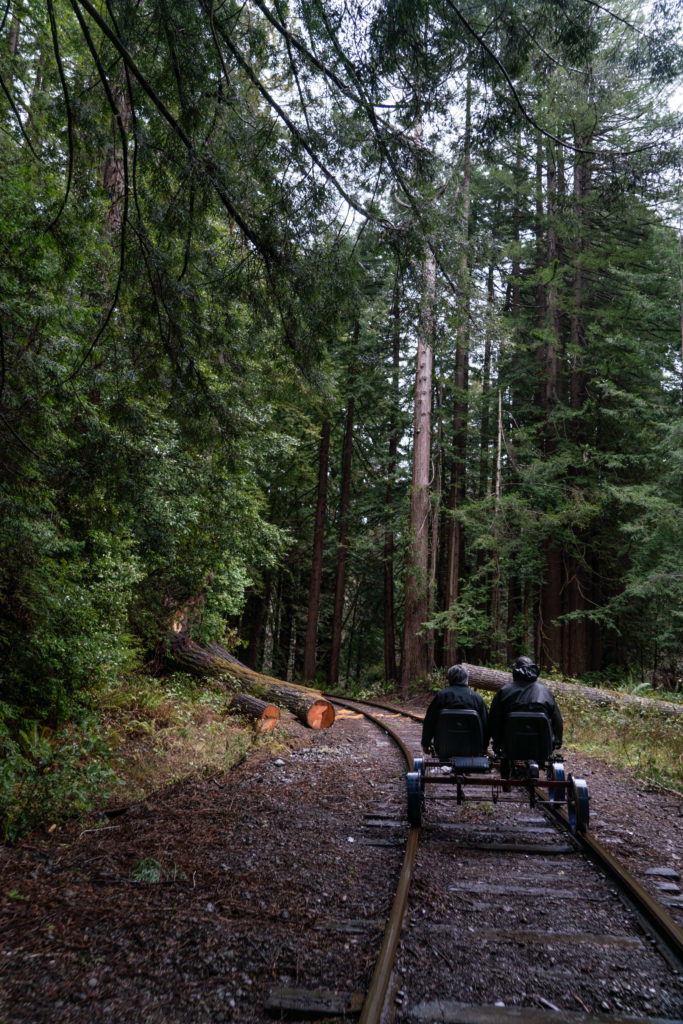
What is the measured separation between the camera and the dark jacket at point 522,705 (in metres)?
5.42

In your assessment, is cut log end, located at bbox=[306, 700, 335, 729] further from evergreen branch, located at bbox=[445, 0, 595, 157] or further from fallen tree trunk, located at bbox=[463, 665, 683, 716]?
evergreen branch, located at bbox=[445, 0, 595, 157]

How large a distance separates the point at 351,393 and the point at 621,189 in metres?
16.2

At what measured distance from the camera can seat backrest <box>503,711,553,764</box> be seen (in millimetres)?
5270

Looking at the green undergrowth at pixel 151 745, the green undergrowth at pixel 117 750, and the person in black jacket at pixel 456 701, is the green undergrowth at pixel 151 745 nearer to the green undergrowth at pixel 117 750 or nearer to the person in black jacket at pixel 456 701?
the green undergrowth at pixel 117 750

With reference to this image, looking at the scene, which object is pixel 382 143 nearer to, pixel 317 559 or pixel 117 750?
pixel 117 750

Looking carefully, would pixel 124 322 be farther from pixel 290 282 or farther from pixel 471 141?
pixel 471 141

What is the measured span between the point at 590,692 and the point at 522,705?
7529 mm

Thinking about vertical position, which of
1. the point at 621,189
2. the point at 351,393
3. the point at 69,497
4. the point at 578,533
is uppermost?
the point at 351,393

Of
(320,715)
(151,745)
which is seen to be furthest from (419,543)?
(151,745)

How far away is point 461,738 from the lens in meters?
5.38

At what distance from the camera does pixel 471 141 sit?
529 cm

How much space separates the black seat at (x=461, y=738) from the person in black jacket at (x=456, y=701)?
4.6 inches

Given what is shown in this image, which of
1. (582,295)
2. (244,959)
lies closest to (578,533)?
(582,295)

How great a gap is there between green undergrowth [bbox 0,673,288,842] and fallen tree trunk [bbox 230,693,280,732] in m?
0.17
